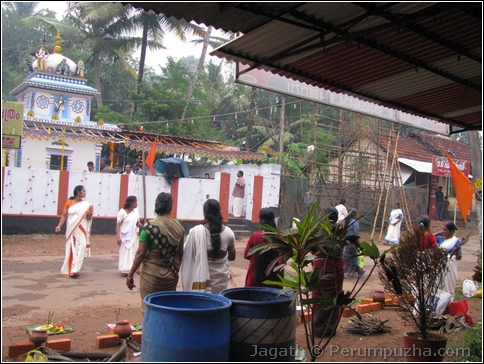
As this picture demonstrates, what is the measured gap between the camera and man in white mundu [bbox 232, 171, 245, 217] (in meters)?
17.3

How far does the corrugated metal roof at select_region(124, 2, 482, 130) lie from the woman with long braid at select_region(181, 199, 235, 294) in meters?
1.78

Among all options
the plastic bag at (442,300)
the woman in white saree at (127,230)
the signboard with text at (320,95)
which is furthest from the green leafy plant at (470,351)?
the woman in white saree at (127,230)

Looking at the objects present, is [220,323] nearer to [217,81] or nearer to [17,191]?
[17,191]

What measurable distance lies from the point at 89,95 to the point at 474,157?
559 inches

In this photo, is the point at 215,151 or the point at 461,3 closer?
the point at 461,3

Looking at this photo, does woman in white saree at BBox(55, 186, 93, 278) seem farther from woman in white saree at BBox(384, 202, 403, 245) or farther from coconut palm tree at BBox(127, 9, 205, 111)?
coconut palm tree at BBox(127, 9, 205, 111)

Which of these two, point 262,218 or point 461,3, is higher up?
point 461,3

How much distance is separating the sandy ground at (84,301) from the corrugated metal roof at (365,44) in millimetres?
2930

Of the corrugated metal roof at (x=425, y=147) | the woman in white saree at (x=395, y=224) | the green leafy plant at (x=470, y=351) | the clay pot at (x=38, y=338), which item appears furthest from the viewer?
the corrugated metal roof at (x=425, y=147)

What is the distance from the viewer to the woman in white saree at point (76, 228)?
8672 millimetres

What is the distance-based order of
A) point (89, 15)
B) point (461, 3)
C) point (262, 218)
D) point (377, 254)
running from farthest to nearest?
point (89, 15) → point (262, 218) → point (377, 254) → point (461, 3)

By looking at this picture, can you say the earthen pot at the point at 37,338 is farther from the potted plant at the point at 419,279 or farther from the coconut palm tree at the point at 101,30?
the coconut palm tree at the point at 101,30

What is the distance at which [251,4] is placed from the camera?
384 centimetres

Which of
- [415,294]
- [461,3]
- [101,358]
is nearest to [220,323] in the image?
[101,358]
